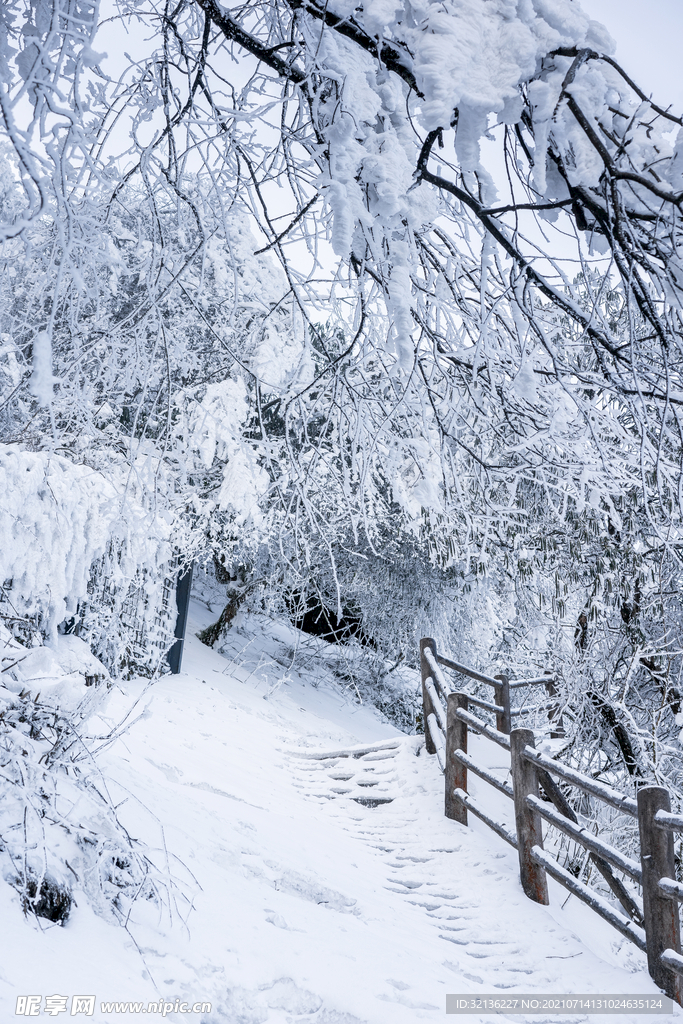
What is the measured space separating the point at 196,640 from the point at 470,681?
5273 millimetres

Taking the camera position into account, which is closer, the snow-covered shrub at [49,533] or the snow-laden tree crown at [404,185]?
the snow-laden tree crown at [404,185]

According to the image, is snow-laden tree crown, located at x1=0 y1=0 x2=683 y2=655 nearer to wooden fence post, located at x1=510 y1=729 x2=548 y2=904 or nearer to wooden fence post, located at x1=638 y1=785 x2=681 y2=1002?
wooden fence post, located at x1=638 y1=785 x2=681 y2=1002

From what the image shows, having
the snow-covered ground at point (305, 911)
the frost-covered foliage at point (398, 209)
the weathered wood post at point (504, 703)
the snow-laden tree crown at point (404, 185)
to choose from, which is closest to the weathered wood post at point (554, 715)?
the weathered wood post at point (504, 703)

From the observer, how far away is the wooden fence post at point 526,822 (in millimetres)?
4297


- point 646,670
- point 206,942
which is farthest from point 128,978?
point 646,670

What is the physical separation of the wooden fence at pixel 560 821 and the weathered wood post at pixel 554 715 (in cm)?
2

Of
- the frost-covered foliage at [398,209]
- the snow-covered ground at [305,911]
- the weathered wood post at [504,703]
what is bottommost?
the snow-covered ground at [305,911]

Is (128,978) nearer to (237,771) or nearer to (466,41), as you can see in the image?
(466,41)

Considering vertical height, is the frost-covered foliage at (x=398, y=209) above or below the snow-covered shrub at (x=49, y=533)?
above

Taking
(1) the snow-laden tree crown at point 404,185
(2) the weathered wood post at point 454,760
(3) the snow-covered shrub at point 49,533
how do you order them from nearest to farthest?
(1) the snow-laden tree crown at point 404,185 → (3) the snow-covered shrub at point 49,533 → (2) the weathered wood post at point 454,760

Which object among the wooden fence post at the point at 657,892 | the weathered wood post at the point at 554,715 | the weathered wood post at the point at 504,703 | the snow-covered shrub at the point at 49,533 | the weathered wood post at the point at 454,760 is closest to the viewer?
the wooden fence post at the point at 657,892

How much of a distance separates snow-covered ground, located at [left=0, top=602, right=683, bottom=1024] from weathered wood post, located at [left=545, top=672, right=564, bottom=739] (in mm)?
1025

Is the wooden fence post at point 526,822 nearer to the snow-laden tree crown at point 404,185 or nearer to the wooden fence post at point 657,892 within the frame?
the wooden fence post at point 657,892

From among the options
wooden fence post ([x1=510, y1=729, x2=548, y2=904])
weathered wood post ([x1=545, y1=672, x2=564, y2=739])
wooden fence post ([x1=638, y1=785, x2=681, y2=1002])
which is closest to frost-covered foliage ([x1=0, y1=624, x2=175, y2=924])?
wooden fence post ([x1=638, y1=785, x2=681, y2=1002])
